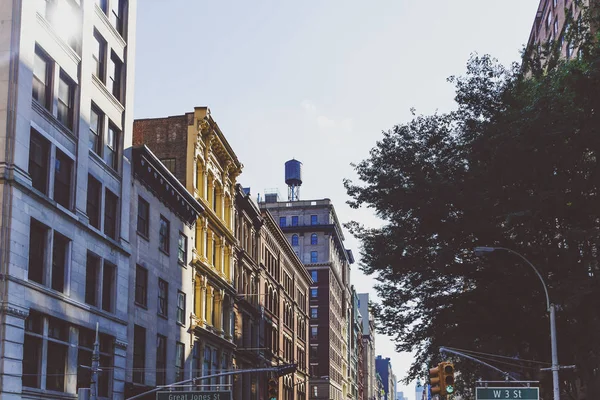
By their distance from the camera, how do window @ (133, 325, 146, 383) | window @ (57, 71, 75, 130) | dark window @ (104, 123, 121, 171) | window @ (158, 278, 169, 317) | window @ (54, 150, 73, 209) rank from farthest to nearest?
window @ (158, 278, 169, 317) < window @ (133, 325, 146, 383) < dark window @ (104, 123, 121, 171) < window @ (57, 71, 75, 130) < window @ (54, 150, 73, 209)

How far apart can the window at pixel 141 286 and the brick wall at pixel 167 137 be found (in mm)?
9961

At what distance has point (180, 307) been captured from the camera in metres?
50.1

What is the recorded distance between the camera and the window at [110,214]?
39.6 m

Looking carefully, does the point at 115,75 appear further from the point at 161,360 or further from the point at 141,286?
the point at 161,360

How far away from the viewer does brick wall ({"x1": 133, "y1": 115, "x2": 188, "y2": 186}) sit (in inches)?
2114

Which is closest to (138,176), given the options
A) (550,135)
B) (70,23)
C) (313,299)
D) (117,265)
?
(117,265)

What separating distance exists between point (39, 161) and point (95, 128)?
6.63 metres

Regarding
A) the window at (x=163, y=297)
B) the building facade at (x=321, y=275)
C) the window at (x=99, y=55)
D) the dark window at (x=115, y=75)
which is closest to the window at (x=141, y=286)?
the window at (x=163, y=297)

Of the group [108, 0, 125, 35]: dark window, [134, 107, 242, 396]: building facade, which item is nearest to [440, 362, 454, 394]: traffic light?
[134, 107, 242, 396]: building facade

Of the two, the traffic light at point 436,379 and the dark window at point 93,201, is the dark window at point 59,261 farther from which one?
the traffic light at point 436,379

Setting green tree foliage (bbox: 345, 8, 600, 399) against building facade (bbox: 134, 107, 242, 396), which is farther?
building facade (bbox: 134, 107, 242, 396)

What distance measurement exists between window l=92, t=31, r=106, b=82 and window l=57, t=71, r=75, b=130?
141 inches

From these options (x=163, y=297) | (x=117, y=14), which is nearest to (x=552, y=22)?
(x=117, y=14)

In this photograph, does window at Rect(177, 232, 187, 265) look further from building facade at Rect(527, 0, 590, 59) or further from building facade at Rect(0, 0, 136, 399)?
building facade at Rect(527, 0, 590, 59)
